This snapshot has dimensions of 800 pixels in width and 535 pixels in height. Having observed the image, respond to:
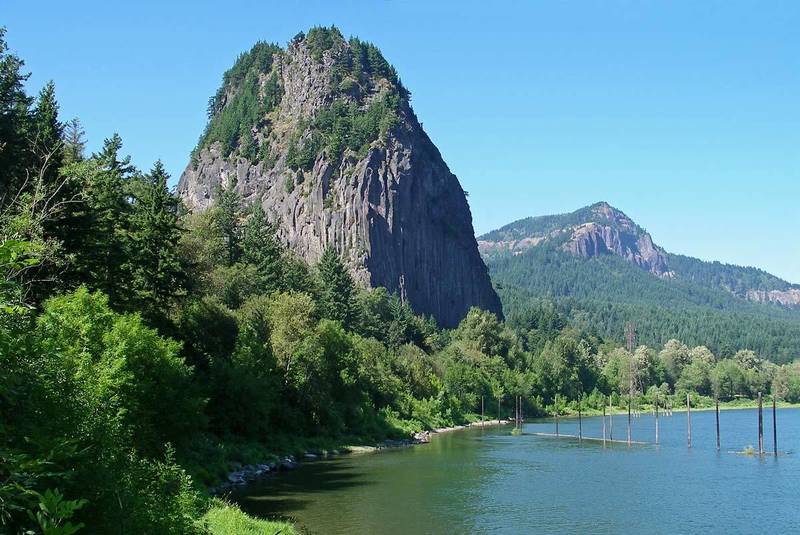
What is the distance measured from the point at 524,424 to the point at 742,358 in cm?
9757

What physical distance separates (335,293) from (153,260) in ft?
186

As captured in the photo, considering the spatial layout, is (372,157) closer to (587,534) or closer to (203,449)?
(203,449)

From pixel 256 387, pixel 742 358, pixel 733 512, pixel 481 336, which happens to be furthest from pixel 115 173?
pixel 742 358

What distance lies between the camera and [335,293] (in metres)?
105

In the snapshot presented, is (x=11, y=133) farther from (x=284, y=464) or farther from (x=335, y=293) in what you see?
(x=335, y=293)

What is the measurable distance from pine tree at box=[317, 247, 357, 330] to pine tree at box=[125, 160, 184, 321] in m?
48.2

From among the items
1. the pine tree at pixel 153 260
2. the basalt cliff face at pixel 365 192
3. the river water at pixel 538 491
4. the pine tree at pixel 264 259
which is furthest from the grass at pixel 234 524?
Result: the basalt cliff face at pixel 365 192

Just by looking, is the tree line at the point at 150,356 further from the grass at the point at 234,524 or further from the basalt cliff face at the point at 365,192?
the basalt cliff face at the point at 365,192

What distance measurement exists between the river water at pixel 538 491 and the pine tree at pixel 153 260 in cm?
1312

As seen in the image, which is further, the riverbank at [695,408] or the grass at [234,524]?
the riverbank at [695,408]

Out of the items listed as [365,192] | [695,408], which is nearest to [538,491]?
[695,408]

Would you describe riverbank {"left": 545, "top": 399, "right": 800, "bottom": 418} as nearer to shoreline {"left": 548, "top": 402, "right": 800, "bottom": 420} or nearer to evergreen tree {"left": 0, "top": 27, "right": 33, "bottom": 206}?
shoreline {"left": 548, "top": 402, "right": 800, "bottom": 420}

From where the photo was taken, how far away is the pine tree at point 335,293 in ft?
333

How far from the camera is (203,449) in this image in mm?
47844
